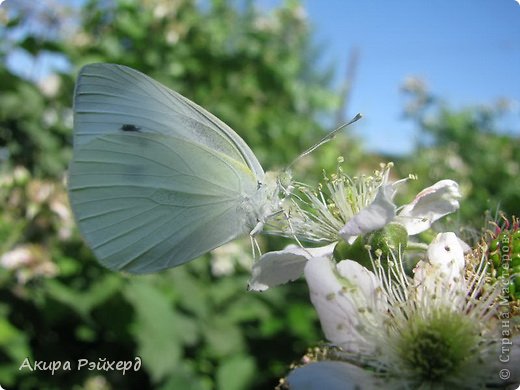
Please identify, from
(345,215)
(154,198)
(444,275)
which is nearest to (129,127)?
(154,198)

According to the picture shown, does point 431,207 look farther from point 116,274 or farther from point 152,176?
point 116,274

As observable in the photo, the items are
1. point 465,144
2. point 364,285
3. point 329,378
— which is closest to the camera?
point 329,378

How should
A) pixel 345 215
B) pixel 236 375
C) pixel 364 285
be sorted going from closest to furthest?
pixel 364 285 < pixel 345 215 < pixel 236 375

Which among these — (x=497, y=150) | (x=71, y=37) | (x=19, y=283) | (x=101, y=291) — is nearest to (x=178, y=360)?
(x=101, y=291)

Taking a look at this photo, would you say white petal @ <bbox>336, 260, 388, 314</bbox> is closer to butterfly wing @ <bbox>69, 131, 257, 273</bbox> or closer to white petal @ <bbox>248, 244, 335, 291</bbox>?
white petal @ <bbox>248, 244, 335, 291</bbox>

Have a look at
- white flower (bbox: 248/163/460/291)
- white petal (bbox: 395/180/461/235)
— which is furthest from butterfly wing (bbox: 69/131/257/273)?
white petal (bbox: 395/180/461/235)
